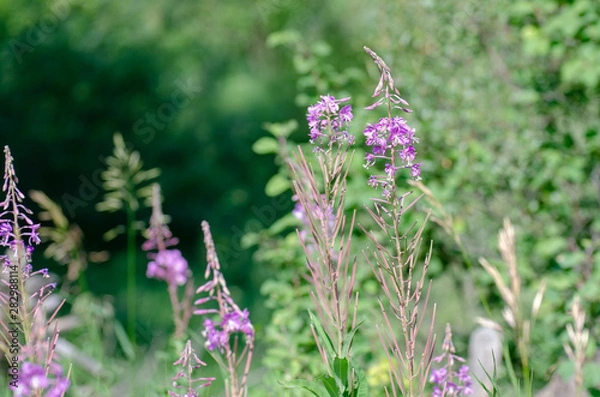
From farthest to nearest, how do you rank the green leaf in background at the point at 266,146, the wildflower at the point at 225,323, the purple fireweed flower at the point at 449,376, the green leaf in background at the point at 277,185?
the green leaf in background at the point at 277,185, the green leaf in background at the point at 266,146, the purple fireweed flower at the point at 449,376, the wildflower at the point at 225,323

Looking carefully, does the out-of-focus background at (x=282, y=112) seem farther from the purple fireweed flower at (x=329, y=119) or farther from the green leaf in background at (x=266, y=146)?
the purple fireweed flower at (x=329, y=119)

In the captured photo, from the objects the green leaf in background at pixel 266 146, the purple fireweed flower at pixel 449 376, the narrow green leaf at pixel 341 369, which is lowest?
the purple fireweed flower at pixel 449 376

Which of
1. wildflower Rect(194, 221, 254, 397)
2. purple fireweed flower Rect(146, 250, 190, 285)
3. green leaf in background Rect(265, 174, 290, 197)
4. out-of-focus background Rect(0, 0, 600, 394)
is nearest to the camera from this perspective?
wildflower Rect(194, 221, 254, 397)

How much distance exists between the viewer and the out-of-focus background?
146 inches

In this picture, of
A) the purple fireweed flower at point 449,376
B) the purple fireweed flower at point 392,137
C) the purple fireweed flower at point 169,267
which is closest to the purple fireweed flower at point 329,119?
the purple fireweed flower at point 392,137

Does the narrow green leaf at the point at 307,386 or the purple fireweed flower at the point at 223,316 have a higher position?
the purple fireweed flower at the point at 223,316

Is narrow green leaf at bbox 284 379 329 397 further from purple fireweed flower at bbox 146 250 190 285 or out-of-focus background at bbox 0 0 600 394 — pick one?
purple fireweed flower at bbox 146 250 190 285

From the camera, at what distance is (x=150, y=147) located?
1074cm

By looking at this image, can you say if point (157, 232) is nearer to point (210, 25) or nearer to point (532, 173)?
point (532, 173)

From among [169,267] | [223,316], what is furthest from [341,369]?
[169,267]

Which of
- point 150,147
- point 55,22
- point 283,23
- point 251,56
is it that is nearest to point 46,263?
point 150,147

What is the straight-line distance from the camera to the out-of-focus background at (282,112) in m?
3.72

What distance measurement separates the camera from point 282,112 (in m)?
13.2

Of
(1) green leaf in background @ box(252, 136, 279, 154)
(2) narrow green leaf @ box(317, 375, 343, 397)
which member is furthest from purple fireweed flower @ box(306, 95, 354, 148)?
(1) green leaf in background @ box(252, 136, 279, 154)
